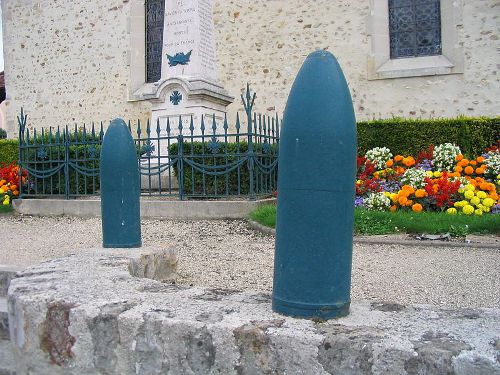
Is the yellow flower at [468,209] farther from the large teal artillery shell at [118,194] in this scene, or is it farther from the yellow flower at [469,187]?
the large teal artillery shell at [118,194]

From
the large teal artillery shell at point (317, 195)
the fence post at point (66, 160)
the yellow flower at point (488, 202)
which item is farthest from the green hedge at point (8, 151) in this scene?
the large teal artillery shell at point (317, 195)

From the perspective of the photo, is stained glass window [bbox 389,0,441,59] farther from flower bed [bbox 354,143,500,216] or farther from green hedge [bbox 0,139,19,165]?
green hedge [bbox 0,139,19,165]

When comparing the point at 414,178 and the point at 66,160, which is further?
the point at 66,160

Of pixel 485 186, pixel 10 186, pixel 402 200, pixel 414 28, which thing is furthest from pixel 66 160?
pixel 414 28

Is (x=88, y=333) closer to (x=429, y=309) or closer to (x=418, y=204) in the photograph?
(x=429, y=309)

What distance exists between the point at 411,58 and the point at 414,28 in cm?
75

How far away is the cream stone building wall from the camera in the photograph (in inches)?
422

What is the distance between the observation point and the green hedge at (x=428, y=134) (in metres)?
8.12

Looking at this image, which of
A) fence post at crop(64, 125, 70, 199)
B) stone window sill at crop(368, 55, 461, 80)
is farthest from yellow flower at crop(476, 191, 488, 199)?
stone window sill at crop(368, 55, 461, 80)

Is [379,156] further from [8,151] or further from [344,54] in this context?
[8,151]

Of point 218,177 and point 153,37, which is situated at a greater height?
point 153,37

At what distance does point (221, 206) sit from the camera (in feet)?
20.8

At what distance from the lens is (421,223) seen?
16.5 feet

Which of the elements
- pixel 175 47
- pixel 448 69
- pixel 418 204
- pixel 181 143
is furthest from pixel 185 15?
pixel 448 69
